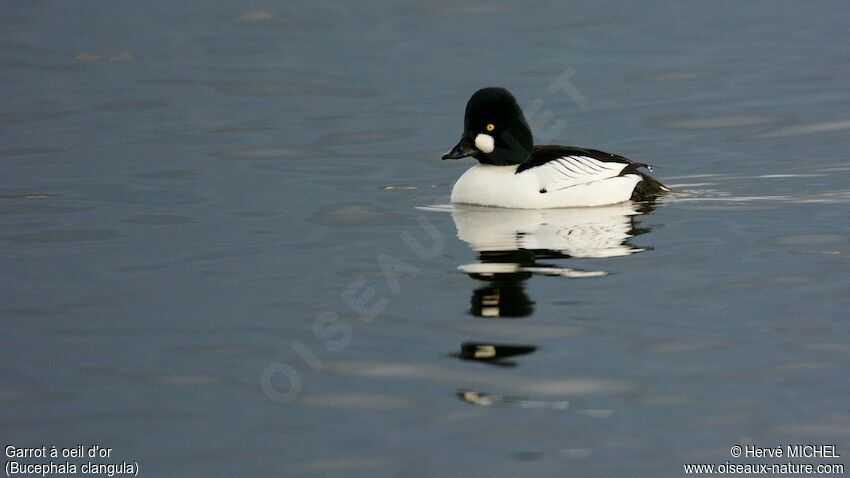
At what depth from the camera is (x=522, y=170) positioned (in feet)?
45.1

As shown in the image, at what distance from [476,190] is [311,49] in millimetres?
15563

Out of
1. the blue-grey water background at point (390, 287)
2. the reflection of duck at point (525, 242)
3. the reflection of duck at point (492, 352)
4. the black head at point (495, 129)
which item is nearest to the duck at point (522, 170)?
the black head at point (495, 129)

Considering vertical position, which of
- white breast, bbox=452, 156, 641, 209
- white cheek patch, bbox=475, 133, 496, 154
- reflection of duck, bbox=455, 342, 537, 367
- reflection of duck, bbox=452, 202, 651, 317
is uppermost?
white cheek patch, bbox=475, 133, 496, 154

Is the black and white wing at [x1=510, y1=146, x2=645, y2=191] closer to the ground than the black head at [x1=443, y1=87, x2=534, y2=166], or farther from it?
closer to the ground

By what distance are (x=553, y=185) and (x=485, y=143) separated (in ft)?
2.27

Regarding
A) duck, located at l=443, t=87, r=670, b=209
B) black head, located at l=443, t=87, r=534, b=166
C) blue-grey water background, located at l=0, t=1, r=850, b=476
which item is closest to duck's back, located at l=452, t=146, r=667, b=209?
duck, located at l=443, t=87, r=670, b=209

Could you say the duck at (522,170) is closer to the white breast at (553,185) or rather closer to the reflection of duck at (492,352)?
the white breast at (553,185)

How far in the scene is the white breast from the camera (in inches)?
534

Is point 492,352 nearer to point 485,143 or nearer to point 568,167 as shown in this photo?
point 568,167

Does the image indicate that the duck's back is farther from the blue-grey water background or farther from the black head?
the blue-grey water background

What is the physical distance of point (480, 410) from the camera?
8031 millimetres

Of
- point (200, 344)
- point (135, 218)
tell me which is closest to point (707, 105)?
point (135, 218)

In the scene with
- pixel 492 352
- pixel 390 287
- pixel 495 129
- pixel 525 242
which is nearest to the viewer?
pixel 492 352

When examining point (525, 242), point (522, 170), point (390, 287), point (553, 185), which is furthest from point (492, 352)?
point (522, 170)
